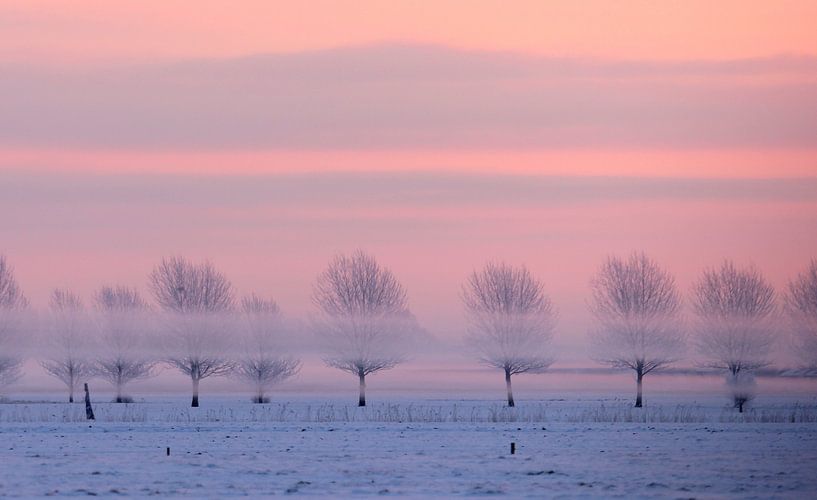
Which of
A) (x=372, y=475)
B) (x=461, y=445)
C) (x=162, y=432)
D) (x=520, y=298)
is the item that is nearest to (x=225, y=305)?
(x=520, y=298)

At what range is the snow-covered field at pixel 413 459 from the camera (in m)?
24.2

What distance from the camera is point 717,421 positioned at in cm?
4409

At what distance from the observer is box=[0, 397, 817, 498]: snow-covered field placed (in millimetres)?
24234

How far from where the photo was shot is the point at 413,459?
29.4 metres

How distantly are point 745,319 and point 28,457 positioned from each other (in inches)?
2164

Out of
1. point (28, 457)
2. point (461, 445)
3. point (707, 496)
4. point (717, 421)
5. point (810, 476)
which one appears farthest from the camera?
point (717, 421)

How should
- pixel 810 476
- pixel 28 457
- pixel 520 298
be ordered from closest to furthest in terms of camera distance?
1. pixel 810 476
2. pixel 28 457
3. pixel 520 298

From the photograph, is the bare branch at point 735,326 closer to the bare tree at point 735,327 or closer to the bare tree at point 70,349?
the bare tree at point 735,327

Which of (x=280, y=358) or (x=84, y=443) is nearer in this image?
(x=84, y=443)

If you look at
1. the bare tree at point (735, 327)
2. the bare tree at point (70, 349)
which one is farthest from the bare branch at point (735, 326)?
the bare tree at point (70, 349)

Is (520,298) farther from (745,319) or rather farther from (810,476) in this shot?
(810,476)

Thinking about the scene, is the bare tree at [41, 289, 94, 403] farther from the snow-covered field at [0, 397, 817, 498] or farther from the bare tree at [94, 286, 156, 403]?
the snow-covered field at [0, 397, 817, 498]

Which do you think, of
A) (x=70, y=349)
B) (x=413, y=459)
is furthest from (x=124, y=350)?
(x=413, y=459)

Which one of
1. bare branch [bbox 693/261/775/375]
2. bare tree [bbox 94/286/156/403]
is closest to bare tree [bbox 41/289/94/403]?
bare tree [bbox 94/286/156/403]
